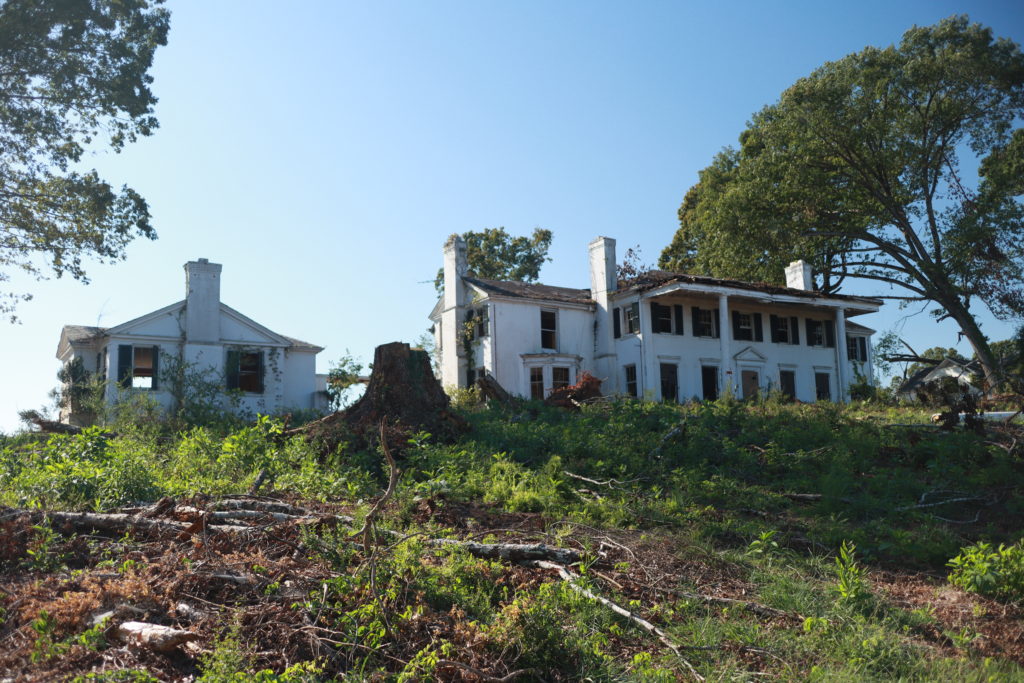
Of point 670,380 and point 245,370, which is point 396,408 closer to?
point 245,370

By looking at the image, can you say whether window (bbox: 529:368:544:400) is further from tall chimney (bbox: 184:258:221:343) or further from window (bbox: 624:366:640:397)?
tall chimney (bbox: 184:258:221:343)

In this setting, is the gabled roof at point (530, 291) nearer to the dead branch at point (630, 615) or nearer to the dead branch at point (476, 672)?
the dead branch at point (630, 615)

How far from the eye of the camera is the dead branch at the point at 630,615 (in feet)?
16.4

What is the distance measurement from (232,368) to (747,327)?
20179 millimetres

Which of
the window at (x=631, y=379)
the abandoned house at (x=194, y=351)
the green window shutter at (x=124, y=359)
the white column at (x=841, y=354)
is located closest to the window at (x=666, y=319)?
the window at (x=631, y=379)

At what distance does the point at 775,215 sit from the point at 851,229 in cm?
387

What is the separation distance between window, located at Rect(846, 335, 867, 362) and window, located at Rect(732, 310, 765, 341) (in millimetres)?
8889

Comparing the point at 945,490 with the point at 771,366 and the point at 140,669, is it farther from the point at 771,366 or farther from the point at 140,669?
the point at 771,366

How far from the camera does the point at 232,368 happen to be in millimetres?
27516

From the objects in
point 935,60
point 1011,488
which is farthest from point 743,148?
point 1011,488

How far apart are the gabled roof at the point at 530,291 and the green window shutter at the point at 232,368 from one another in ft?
28.9

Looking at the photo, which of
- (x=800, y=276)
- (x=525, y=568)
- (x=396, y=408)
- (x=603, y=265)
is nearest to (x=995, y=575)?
(x=525, y=568)

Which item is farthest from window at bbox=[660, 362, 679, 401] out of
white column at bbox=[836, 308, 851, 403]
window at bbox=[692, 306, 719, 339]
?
white column at bbox=[836, 308, 851, 403]

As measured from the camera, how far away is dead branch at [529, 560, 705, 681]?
4.99 m
